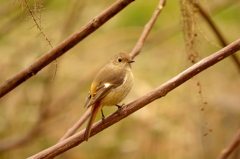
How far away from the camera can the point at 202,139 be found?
4.98 m

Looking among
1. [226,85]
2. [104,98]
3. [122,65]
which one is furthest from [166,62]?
[104,98]

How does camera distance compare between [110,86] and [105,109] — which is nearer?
[110,86]

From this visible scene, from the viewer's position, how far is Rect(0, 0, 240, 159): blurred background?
4.50 m

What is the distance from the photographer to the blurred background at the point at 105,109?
450cm

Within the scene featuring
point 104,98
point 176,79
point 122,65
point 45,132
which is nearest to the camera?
point 176,79

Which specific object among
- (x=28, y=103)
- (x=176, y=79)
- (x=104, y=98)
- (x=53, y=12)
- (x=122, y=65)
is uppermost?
(x=53, y=12)

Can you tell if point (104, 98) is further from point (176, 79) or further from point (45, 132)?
point (45, 132)

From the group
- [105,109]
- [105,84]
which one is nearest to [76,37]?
[105,84]

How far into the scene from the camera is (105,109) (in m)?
5.60

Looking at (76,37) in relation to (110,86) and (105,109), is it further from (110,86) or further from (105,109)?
(105,109)

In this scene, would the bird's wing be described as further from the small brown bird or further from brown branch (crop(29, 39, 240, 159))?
brown branch (crop(29, 39, 240, 159))

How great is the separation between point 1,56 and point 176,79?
3.03 meters

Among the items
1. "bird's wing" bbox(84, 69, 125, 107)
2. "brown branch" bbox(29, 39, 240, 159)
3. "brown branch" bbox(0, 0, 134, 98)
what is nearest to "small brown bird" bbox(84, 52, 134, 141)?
"bird's wing" bbox(84, 69, 125, 107)

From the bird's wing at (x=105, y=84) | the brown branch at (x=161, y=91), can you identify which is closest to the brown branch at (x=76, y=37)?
the brown branch at (x=161, y=91)
